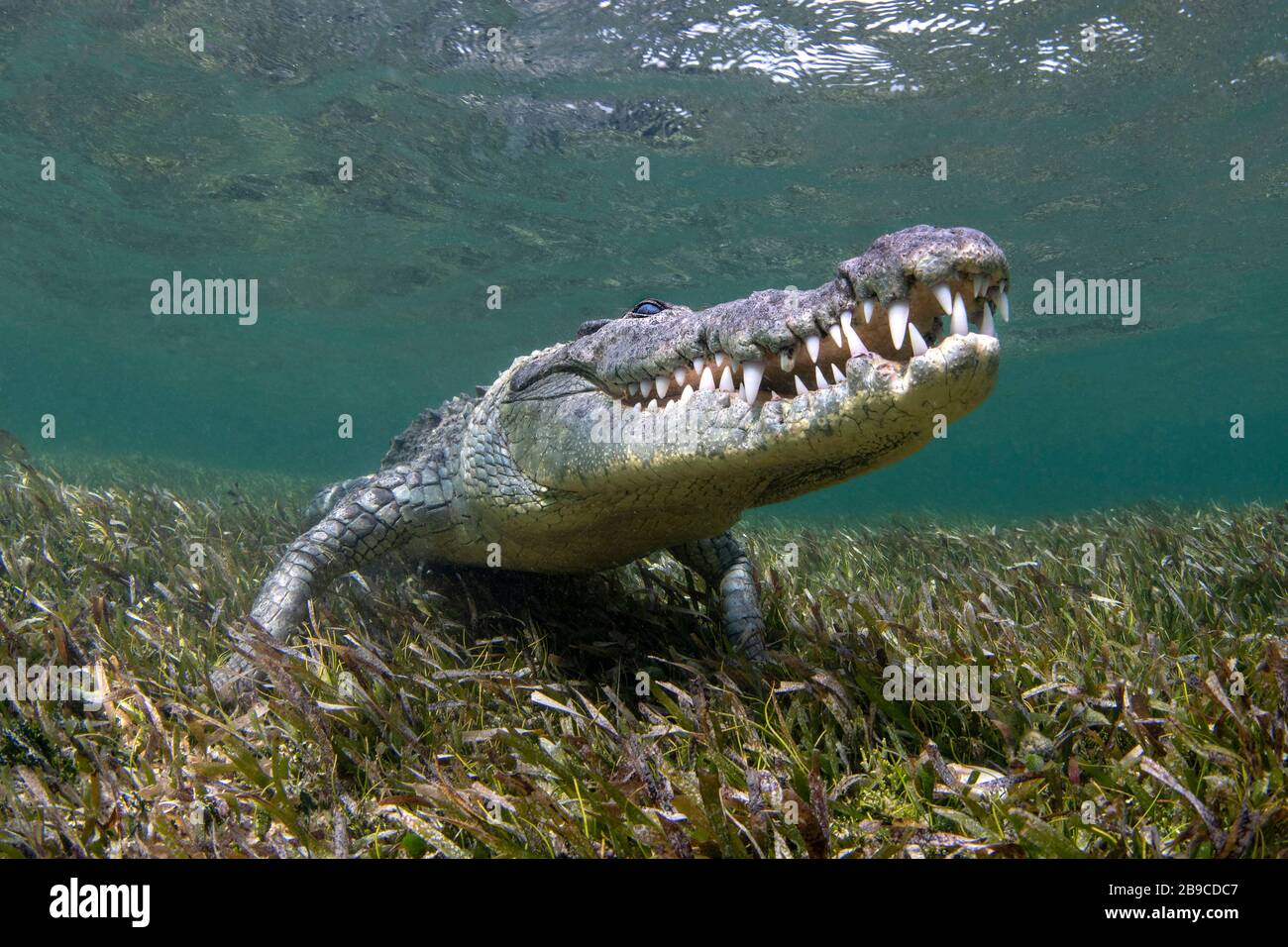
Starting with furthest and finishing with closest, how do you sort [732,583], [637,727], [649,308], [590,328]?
[732,583]
[590,328]
[649,308]
[637,727]

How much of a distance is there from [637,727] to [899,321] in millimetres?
1542

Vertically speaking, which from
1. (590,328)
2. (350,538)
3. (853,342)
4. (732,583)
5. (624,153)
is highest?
(624,153)

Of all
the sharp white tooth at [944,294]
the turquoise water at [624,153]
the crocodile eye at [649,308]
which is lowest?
the sharp white tooth at [944,294]

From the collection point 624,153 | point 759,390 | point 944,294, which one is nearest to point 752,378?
point 759,390

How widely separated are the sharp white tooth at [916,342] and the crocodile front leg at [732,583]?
1493 mm

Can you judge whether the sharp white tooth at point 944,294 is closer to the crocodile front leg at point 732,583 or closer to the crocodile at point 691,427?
the crocodile at point 691,427

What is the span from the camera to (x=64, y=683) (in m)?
2.56

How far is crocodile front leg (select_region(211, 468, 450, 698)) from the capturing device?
11.1 feet

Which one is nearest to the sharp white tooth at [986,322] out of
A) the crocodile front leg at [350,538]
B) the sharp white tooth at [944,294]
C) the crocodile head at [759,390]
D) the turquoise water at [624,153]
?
the crocodile head at [759,390]

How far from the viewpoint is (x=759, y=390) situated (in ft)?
7.57

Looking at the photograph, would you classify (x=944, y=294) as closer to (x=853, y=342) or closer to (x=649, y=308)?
(x=853, y=342)

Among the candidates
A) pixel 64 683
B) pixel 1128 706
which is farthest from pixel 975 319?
pixel 64 683

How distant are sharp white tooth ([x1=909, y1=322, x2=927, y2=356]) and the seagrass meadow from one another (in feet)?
3.63

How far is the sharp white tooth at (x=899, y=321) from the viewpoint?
195 cm
